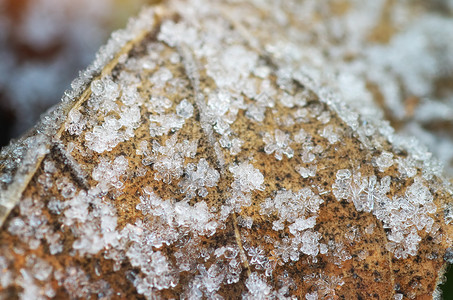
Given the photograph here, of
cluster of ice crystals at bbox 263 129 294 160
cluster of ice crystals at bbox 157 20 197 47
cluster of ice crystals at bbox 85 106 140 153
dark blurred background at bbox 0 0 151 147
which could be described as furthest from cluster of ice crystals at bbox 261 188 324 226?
dark blurred background at bbox 0 0 151 147

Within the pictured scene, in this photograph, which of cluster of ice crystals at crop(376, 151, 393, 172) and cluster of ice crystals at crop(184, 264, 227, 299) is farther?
cluster of ice crystals at crop(376, 151, 393, 172)

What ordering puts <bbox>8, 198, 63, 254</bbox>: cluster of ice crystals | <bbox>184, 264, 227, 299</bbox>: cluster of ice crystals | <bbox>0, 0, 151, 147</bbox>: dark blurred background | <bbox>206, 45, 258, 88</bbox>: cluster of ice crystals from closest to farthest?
<bbox>8, 198, 63, 254</bbox>: cluster of ice crystals < <bbox>184, 264, 227, 299</bbox>: cluster of ice crystals < <bbox>206, 45, 258, 88</bbox>: cluster of ice crystals < <bbox>0, 0, 151, 147</bbox>: dark blurred background

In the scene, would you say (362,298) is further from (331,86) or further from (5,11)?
(5,11)

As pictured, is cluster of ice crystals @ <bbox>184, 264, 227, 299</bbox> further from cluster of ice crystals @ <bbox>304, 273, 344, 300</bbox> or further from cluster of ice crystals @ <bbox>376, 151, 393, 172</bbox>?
cluster of ice crystals @ <bbox>376, 151, 393, 172</bbox>

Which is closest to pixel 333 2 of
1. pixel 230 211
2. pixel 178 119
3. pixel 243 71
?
pixel 243 71

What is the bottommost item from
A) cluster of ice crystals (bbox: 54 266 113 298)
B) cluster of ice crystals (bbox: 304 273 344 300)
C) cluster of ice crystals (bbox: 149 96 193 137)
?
cluster of ice crystals (bbox: 54 266 113 298)

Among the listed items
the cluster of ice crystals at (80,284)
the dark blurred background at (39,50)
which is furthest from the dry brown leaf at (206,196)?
the dark blurred background at (39,50)

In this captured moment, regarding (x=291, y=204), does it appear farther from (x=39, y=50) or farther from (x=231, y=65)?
(x=39, y=50)
